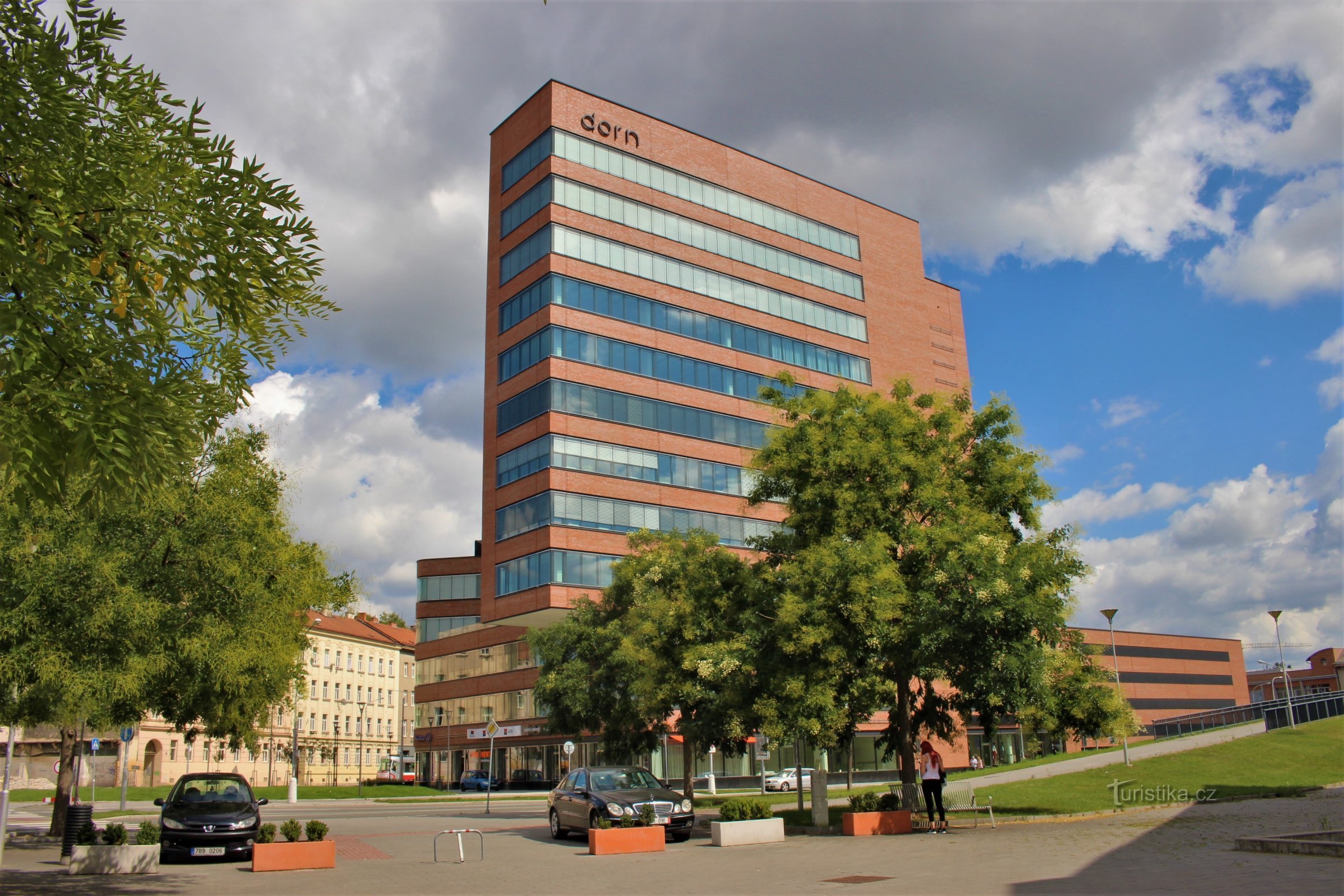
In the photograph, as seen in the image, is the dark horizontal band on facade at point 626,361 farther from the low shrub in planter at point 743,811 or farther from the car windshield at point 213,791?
the car windshield at point 213,791

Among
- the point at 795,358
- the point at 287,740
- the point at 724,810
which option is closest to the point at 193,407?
the point at 724,810

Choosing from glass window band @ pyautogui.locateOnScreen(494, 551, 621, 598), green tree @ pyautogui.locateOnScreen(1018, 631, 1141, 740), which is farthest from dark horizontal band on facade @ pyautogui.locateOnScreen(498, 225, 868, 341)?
green tree @ pyautogui.locateOnScreen(1018, 631, 1141, 740)

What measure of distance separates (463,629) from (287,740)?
29.8 meters

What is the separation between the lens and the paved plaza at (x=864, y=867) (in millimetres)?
11469

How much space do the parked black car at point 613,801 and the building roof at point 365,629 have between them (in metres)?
72.4

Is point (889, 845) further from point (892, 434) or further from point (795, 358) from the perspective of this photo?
point (795, 358)

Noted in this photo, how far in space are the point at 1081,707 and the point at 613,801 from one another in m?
9.97

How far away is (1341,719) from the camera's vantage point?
41.4 m

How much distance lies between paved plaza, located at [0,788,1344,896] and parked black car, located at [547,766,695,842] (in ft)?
1.70

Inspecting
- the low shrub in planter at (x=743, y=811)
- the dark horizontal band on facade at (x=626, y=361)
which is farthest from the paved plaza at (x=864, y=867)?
the dark horizontal band on facade at (x=626, y=361)

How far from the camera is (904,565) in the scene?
2170cm

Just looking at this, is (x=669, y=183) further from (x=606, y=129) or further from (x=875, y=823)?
(x=875, y=823)

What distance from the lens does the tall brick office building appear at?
5234 centimetres

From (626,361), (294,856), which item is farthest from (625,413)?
(294,856)
